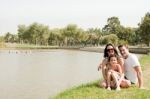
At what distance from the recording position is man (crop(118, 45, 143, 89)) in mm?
12367

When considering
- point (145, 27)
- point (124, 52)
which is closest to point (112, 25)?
point (145, 27)

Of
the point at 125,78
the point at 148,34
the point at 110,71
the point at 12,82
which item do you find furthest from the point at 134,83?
the point at 148,34

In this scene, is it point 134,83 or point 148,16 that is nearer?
point 134,83

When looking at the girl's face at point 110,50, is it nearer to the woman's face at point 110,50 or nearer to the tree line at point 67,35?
the woman's face at point 110,50

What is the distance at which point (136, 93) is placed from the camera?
11.2 m

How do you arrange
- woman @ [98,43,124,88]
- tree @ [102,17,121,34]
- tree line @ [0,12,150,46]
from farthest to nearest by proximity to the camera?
tree @ [102,17,121,34] → tree line @ [0,12,150,46] → woman @ [98,43,124,88]

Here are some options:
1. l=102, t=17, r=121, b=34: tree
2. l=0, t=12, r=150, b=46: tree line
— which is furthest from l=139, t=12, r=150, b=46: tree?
l=102, t=17, r=121, b=34: tree

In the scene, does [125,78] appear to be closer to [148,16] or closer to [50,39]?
[148,16]

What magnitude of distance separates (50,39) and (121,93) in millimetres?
122092

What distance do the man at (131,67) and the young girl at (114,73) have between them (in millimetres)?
408

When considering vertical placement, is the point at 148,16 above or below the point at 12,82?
above

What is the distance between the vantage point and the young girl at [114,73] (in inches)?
472

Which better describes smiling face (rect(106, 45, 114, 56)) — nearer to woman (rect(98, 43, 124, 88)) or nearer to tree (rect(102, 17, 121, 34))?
woman (rect(98, 43, 124, 88))

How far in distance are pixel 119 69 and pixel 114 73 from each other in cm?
36
